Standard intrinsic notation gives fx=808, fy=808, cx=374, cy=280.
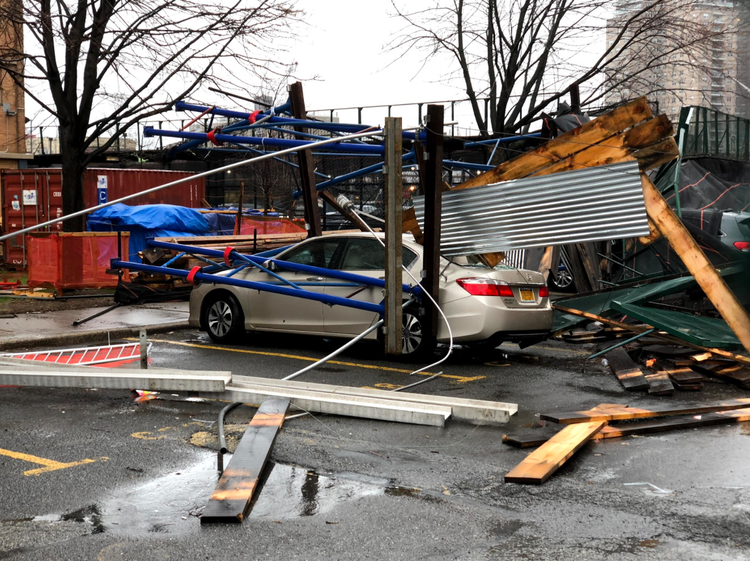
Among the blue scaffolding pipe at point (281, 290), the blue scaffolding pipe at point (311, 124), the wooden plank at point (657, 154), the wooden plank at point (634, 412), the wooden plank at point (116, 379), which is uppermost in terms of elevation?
the blue scaffolding pipe at point (311, 124)

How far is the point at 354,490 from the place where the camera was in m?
5.06

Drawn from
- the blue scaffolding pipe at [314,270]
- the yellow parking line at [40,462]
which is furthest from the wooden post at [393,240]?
the yellow parking line at [40,462]

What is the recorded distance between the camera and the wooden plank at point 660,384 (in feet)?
27.2

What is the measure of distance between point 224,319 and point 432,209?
370cm

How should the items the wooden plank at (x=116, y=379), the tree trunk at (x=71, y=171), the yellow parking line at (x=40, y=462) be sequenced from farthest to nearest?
the tree trunk at (x=71, y=171), the wooden plank at (x=116, y=379), the yellow parking line at (x=40, y=462)

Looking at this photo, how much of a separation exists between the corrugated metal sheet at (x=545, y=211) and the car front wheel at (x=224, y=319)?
3097mm

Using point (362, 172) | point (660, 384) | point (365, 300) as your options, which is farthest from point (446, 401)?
point (362, 172)

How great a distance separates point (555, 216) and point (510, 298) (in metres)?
1.32

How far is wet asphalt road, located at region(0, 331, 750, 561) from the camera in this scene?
415cm

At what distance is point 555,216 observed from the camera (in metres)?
8.84

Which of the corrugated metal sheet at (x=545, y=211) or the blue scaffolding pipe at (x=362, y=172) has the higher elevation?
the blue scaffolding pipe at (x=362, y=172)

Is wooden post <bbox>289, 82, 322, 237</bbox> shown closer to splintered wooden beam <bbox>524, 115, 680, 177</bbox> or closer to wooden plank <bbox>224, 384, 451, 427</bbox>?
splintered wooden beam <bbox>524, 115, 680, 177</bbox>

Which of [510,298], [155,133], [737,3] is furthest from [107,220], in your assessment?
[737,3]

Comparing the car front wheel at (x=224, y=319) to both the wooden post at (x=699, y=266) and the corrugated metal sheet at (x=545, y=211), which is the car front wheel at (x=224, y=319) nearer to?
the corrugated metal sheet at (x=545, y=211)
